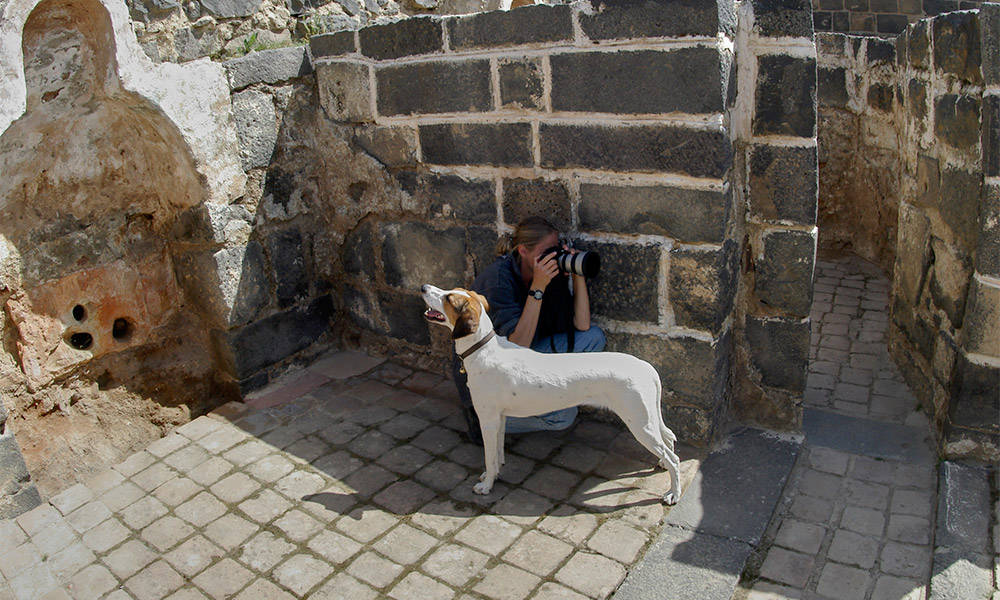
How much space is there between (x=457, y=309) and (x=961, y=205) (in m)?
2.56

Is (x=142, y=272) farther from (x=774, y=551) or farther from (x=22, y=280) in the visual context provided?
(x=774, y=551)

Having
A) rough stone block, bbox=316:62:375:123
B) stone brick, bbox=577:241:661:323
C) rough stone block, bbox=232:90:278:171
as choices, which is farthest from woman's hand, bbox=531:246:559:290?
rough stone block, bbox=232:90:278:171

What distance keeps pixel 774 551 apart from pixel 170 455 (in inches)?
121

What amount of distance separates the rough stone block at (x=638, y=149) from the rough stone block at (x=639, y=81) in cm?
10

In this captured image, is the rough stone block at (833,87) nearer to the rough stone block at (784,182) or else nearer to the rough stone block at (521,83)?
the rough stone block at (784,182)

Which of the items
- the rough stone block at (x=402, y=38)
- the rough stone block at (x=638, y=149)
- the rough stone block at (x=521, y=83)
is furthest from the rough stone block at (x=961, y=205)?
the rough stone block at (x=402, y=38)

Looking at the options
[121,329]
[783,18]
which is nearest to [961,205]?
[783,18]

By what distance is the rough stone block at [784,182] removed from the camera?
3635 millimetres

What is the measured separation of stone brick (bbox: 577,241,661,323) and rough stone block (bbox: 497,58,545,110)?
77 cm

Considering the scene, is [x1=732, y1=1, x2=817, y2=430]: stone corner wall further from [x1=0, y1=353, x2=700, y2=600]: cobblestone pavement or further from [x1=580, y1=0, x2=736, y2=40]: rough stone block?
[x1=0, y1=353, x2=700, y2=600]: cobblestone pavement

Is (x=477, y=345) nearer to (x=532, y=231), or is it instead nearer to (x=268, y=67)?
(x=532, y=231)

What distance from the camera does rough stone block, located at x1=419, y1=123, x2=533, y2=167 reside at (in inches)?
157

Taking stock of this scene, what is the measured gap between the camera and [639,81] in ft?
11.4

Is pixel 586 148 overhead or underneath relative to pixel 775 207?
overhead
